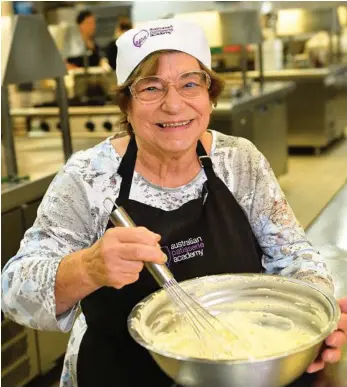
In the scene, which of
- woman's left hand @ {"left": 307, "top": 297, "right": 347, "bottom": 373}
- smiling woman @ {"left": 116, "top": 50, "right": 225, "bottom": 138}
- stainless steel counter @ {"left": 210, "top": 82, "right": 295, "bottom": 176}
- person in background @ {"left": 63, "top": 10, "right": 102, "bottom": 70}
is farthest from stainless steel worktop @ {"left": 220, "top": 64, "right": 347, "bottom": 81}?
woman's left hand @ {"left": 307, "top": 297, "right": 347, "bottom": 373}

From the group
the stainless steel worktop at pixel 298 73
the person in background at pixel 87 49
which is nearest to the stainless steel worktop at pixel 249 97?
the stainless steel worktop at pixel 298 73

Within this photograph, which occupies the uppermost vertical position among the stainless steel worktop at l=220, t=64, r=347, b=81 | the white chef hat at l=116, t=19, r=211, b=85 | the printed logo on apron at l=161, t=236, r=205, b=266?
the white chef hat at l=116, t=19, r=211, b=85

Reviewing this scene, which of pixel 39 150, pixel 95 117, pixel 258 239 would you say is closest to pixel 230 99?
pixel 95 117

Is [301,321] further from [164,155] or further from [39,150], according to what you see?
[39,150]

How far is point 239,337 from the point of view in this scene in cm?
100

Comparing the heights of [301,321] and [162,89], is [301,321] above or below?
below

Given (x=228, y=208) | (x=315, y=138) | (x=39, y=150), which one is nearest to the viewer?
(x=228, y=208)

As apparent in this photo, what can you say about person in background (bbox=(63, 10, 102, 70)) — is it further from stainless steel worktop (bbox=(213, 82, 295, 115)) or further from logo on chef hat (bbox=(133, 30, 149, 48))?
logo on chef hat (bbox=(133, 30, 149, 48))

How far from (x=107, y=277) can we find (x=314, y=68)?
582 centimetres

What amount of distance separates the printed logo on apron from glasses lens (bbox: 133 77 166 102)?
29 centimetres

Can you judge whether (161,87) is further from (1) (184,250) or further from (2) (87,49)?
(2) (87,49)

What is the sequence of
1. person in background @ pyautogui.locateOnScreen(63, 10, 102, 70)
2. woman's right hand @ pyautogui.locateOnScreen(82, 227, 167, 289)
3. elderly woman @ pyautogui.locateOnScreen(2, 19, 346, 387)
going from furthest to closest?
1. person in background @ pyautogui.locateOnScreen(63, 10, 102, 70)
2. elderly woman @ pyautogui.locateOnScreen(2, 19, 346, 387)
3. woman's right hand @ pyautogui.locateOnScreen(82, 227, 167, 289)

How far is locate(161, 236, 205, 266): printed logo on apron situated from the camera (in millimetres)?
1249

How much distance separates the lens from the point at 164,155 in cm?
130
